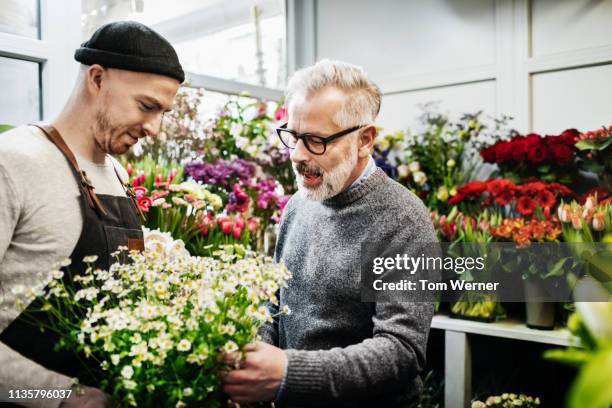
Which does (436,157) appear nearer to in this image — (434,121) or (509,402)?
(434,121)

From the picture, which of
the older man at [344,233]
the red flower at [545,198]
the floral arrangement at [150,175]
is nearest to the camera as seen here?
the older man at [344,233]

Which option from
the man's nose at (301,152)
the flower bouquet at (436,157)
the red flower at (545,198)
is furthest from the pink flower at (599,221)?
the man's nose at (301,152)

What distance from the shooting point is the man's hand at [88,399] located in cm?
92

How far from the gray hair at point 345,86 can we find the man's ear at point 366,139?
3 cm

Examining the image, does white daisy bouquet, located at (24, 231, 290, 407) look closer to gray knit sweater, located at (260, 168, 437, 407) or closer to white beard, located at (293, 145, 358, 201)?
gray knit sweater, located at (260, 168, 437, 407)

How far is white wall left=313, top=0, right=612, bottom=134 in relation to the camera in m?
2.47

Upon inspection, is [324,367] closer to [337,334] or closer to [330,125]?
[337,334]

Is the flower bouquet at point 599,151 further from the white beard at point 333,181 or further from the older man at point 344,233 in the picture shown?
the white beard at point 333,181

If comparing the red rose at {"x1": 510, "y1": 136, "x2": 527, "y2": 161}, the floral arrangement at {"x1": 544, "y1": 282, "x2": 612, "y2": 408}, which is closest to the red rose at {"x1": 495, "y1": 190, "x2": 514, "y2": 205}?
the red rose at {"x1": 510, "y1": 136, "x2": 527, "y2": 161}

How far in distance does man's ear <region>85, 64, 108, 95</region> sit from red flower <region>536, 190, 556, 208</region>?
1757 mm

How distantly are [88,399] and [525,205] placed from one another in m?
1.82

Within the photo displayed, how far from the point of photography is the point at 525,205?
7.01ft

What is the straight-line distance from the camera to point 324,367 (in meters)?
1.12

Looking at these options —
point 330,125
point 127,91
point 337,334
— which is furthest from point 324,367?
point 127,91
